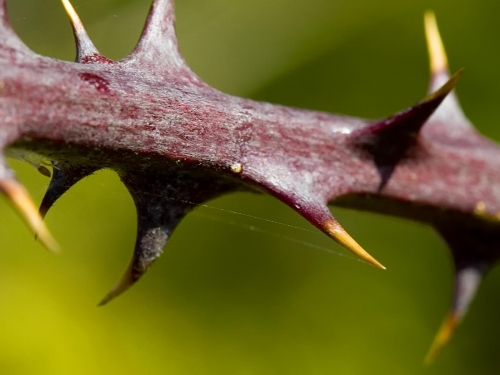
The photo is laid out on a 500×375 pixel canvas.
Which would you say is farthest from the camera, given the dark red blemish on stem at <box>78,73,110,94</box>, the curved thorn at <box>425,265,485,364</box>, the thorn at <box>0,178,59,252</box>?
the curved thorn at <box>425,265,485,364</box>

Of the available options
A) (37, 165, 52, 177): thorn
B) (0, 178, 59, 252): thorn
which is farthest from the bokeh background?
(0, 178, 59, 252): thorn

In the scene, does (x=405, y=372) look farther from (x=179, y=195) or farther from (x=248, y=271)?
(x=179, y=195)

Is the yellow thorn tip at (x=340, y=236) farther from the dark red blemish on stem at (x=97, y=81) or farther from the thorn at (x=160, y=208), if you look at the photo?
the dark red blemish on stem at (x=97, y=81)

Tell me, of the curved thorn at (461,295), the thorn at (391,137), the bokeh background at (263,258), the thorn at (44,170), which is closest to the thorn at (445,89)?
the thorn at (391,137)

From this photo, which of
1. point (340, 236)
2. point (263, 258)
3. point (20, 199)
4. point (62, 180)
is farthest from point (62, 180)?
point (263, 258)

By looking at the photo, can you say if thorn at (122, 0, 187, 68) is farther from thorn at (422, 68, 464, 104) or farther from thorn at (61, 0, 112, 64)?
thorn at (422, 68, 464, 104)

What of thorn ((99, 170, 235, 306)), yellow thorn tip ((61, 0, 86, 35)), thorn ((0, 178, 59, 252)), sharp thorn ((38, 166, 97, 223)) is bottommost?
thorn ((99, 170, 235, 306))

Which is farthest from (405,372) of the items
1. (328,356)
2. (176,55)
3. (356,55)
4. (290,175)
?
(176,55)
